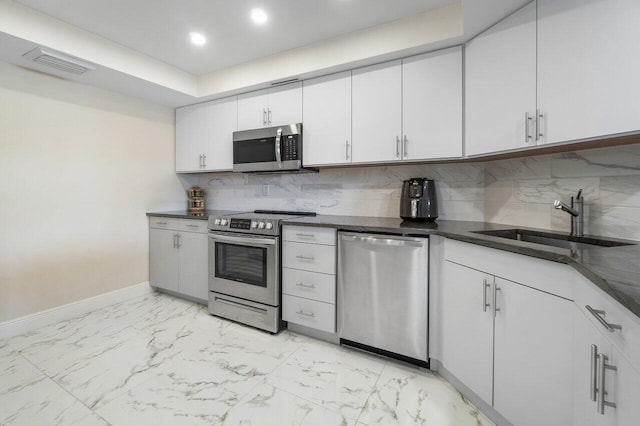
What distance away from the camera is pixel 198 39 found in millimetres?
2428

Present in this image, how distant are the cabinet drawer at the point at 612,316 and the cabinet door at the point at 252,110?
2685 millimetres

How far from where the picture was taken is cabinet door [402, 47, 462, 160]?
6.80 feet

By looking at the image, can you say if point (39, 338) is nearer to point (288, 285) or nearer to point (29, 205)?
point (29, 205)

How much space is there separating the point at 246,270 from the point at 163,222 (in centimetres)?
135

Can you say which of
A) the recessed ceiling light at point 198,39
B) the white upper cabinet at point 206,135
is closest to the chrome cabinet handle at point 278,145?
the white upper cabinet at point 206,135

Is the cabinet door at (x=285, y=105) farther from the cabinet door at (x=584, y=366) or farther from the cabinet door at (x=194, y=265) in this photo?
the cabinet door at (x=584, y=366)

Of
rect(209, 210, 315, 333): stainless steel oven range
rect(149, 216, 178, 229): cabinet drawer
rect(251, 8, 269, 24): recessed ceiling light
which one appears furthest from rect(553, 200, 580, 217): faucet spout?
rect(149, 216, 178, 229): cabinet drawer

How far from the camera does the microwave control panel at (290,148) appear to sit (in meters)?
2.67

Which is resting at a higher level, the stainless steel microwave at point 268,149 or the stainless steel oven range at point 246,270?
the stainless steel microwave at point 268,149

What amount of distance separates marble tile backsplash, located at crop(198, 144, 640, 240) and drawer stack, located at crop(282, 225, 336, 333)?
687 mm

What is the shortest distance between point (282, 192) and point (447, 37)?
2089 millimetres

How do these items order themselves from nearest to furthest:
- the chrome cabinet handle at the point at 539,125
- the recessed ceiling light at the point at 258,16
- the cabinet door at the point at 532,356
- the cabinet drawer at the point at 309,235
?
the cabinet door at the point at 532,356 < the chrome cabinet handle at the point at 539,125 < the recessed ceiling light at the point at 258,16 < the cabinet drawer at the point at 309,235

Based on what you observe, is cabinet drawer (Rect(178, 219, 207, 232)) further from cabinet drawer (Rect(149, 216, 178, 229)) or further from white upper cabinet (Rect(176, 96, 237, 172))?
white upper cabinet (Rect(176, 96, 237, 172))

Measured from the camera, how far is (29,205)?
2.46m
